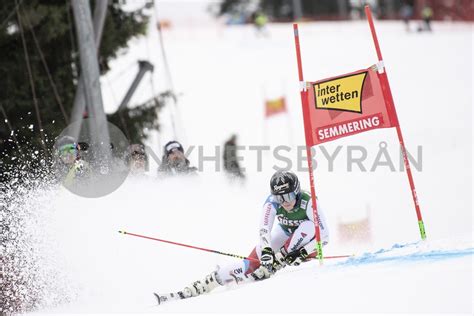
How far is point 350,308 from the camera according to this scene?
6422 millimetres

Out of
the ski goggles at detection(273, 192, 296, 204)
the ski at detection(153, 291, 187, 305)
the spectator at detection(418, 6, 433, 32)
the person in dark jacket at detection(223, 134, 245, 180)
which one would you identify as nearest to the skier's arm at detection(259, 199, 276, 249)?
the ski goggles at detection(273, 192, 296, 204)

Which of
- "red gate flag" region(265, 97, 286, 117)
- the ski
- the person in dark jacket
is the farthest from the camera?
"red gate flag" region(265, 97, 286, 117)

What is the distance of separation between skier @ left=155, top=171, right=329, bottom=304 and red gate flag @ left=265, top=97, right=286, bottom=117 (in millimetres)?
15853

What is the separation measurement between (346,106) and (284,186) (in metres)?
1.11

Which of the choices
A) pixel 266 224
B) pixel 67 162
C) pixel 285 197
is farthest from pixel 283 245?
pixel 67 162

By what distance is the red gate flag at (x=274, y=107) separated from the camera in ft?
82.4

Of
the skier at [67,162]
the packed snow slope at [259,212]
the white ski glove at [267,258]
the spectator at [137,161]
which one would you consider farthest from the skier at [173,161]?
the white ski glove at [267,258]

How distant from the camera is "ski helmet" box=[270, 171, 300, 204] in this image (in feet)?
29.4

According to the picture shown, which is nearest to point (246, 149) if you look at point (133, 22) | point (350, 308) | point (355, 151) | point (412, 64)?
point (355, 151)

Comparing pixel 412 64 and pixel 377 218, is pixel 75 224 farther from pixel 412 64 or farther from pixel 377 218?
pixel 412 64

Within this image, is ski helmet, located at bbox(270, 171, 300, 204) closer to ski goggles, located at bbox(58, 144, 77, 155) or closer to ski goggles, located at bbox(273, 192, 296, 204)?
ski goggles, located at bbox(273, 192, 296, 204)

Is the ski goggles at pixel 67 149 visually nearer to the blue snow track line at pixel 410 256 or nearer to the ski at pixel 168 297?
the ski at pixel 168 297

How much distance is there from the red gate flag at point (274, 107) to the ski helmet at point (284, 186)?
16.1 metres

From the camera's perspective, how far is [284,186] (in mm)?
8953
